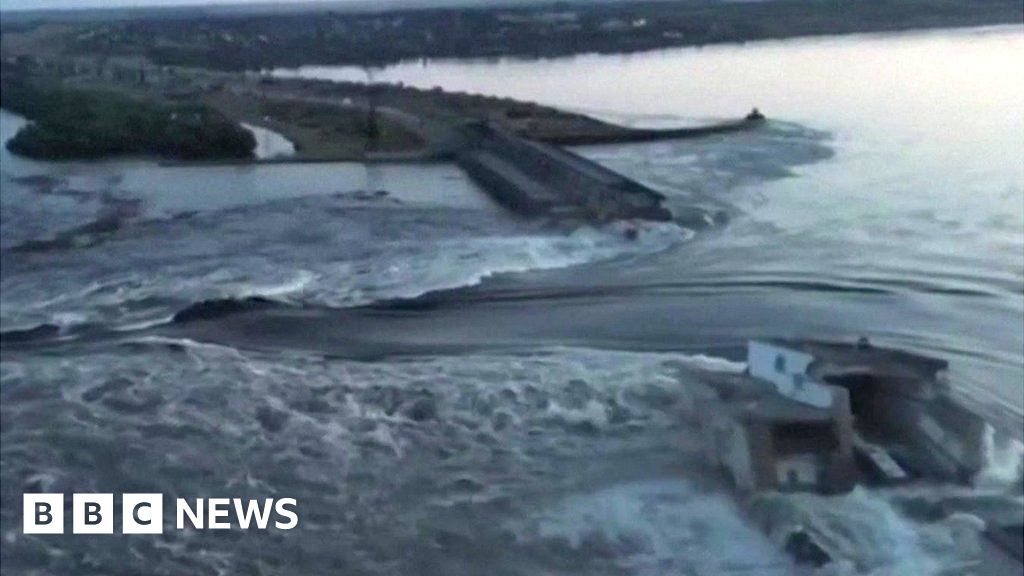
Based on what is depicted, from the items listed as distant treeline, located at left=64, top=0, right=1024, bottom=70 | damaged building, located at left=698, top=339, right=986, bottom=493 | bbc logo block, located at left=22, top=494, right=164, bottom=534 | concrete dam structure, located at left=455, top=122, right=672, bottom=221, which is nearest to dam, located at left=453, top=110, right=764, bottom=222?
A: concrete dam structure, located at left=455, top=122, right=672, bottom=221

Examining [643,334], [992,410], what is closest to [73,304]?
[643,334]

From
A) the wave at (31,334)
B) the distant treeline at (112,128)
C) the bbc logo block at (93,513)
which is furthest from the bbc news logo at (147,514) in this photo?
the distant treeline at (112,128)

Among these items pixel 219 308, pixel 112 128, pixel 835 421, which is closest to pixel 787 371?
pixel 835 421

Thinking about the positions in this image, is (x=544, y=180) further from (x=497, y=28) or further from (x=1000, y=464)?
(x=1000, y=464)

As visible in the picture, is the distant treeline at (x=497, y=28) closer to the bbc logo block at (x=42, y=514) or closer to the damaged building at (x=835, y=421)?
the damaged building at (x=835, y=421)

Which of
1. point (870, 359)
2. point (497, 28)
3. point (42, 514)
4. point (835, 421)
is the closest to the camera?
point (42, 514)

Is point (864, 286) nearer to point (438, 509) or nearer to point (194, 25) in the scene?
point (438, 509)
